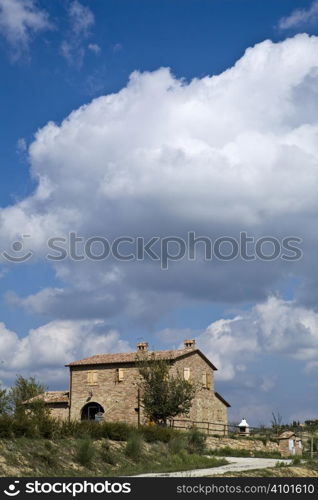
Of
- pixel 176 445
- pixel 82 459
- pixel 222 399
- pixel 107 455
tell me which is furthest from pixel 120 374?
pixel 82 459

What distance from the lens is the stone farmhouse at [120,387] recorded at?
49500 millimetres

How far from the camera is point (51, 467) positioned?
21109 mm

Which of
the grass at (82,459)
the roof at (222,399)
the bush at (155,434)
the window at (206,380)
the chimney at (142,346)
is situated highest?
the chimney at (142,346)

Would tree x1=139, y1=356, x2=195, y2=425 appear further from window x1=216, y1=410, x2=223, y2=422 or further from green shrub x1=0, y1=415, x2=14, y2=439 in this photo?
green shrub x1=0, y1=415, x2=14, y2=439

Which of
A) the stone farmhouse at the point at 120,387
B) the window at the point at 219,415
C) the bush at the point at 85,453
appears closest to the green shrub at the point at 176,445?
the bush at the point at 85,453

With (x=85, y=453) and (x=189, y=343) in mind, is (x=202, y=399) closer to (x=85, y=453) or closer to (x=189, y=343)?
(x=189, y=343)

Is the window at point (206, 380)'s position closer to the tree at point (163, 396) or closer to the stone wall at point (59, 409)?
the tree at point (163, 396)

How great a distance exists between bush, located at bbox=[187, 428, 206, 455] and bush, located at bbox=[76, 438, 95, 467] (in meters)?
8.72

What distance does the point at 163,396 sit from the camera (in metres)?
42.6

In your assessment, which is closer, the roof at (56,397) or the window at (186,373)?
the window at (186,373)

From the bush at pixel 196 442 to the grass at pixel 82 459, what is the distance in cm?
346

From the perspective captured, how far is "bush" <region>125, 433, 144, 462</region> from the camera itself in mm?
25359

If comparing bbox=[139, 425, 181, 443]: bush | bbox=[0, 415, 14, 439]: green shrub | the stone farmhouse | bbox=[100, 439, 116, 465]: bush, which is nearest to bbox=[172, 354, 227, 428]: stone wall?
the stone farmhouse
